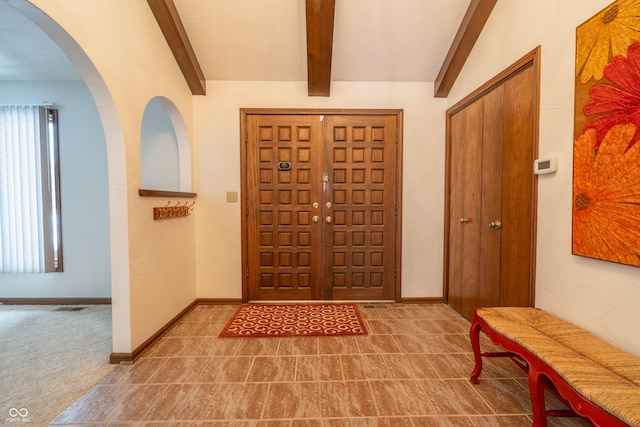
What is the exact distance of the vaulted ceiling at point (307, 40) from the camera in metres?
2.52

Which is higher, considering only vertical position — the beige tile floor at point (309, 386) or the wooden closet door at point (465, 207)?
the wooden closet door at point (465, 207)

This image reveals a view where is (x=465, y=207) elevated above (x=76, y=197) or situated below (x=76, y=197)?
below

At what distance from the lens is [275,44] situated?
284 centimetres

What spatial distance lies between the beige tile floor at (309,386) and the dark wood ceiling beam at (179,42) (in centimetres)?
250

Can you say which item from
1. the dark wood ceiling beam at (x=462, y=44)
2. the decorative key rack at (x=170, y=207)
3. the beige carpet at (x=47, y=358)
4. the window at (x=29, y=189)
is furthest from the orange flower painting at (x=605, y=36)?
the window at (x=29, y=189)

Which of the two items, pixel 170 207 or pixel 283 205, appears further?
pixel 283 205

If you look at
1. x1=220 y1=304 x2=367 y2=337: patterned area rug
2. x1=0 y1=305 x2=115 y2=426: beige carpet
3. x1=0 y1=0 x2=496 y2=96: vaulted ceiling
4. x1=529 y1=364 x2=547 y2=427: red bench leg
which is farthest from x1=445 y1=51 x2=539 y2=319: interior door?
x1=0 y1=305 x2=115 y2=426: beige carpet

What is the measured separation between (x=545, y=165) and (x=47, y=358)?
3689mm

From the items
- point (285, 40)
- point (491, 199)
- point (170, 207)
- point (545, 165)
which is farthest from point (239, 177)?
point (545, 165)

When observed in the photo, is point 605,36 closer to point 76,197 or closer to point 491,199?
point 491,199

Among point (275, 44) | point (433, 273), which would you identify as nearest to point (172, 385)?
point (433, 273)

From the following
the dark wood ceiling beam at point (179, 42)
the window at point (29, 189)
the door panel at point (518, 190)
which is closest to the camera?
the door panel at point (518, 190)

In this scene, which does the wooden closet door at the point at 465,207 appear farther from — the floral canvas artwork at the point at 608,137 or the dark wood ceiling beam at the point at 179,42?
the dark wood ceiling beam at the point at 179,42

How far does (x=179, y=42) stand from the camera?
2666 millimetres
